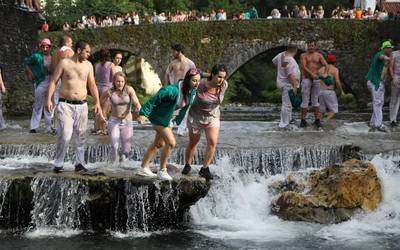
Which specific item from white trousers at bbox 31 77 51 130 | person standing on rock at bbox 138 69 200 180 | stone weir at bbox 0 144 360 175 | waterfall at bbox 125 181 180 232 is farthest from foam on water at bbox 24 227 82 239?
white trousers at bbox 31 77 51 130

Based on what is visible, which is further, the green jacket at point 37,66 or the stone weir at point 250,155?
the green jacket at point 37,66

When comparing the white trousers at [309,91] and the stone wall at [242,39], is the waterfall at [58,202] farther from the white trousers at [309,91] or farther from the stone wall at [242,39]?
the stone wall at [242,39]

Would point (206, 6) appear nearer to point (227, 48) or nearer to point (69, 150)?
point (227, 48)

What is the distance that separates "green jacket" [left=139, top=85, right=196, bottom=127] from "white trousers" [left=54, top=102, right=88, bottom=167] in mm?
859

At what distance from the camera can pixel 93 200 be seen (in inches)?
324

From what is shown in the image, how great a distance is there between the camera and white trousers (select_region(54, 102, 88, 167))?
8.35 metres

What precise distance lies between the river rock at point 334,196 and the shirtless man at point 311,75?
162 inches

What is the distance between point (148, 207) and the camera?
830 centimetres

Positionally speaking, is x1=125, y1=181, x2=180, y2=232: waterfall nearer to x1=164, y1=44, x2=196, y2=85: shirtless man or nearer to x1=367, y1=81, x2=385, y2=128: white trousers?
x1=164, y1=44, x2=196, y2=85: shirtless man

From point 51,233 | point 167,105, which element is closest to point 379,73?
point 167,105

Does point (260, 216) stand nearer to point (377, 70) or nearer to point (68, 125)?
point (68, 125)

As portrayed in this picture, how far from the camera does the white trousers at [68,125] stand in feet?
27.4

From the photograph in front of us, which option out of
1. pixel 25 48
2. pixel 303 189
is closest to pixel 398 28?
pixel 25 48

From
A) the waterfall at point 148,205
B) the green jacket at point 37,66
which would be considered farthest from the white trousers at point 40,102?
the waterfall at point 148,205
